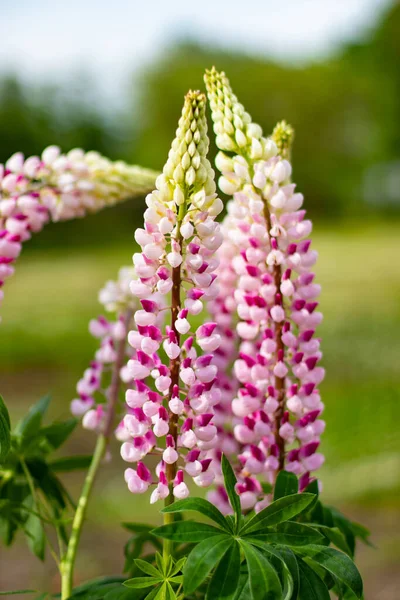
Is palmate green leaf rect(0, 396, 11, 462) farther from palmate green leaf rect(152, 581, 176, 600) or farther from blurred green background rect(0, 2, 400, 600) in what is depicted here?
blurred green background rect(0, 2, 400, 600)

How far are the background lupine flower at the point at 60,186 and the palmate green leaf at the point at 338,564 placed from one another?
1.46ft

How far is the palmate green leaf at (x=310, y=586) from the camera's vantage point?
0.55 metres

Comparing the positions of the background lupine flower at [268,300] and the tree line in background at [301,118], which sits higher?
the tree line in background at [301,118]

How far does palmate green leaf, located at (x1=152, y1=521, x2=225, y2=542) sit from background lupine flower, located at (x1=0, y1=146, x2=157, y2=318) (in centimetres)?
38

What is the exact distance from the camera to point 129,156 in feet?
43.5

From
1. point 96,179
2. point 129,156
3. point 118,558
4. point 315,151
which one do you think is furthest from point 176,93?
point 96,179

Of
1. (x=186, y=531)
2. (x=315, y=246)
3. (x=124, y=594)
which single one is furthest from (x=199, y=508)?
(x=315, y=246)

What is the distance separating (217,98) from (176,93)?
13.8m

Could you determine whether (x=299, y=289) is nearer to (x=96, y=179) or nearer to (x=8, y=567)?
(x=96, y=179)

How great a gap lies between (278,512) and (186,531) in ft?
0.27

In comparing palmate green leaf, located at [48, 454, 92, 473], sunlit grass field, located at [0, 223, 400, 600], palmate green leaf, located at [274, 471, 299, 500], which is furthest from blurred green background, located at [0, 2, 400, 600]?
palmate green leaf, located at [274, 471, 299, 500]

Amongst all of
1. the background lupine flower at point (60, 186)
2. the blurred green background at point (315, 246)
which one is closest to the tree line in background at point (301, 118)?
the blurred green background at point (315, 246)

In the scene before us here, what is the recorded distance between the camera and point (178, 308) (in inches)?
23.1

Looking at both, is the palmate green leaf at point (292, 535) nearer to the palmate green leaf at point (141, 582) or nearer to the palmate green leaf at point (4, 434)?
the palmate green leaf at point (141, 582)
